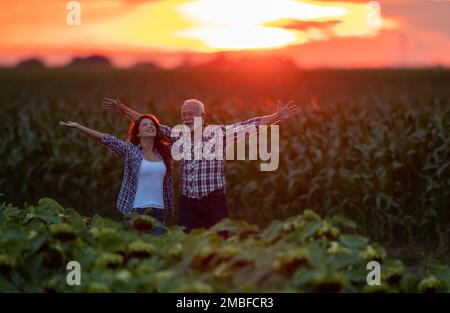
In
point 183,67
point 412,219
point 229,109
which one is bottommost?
point 412,219

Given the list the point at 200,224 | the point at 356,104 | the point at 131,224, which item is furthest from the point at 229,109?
the point at 131,224

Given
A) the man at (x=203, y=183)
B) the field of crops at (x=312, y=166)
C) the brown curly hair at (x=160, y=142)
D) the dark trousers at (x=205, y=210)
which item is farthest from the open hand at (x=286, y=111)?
the field of crops at (x=312, y=166)

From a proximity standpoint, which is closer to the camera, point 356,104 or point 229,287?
point 229,287

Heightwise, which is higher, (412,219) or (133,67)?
(133,67)

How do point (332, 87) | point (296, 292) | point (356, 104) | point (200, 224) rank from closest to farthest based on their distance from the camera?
point (296, 292), point (200, 224), point (356, 104), point (332, 87)

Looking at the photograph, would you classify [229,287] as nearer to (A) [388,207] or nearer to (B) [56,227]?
(B) [56,227]

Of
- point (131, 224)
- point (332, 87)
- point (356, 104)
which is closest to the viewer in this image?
point (131, 224)

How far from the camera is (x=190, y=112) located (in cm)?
747

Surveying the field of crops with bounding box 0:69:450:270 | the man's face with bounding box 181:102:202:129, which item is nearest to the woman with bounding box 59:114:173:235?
the man's face with bounding box 181:102:202:129

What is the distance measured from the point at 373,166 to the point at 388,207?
779mm

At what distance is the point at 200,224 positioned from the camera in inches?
305

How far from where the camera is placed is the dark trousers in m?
7.68

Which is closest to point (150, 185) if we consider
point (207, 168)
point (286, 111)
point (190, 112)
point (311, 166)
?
point (207, 168)

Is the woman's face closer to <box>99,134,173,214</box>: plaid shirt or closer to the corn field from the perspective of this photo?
<box>99,134,173,214</box>: plaid shirt
